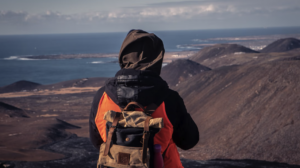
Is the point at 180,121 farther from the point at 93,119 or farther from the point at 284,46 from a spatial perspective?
the point at 284,46

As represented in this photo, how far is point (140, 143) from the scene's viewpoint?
238 cm

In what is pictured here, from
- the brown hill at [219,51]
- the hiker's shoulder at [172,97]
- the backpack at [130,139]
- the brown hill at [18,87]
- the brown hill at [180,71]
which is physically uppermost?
the hiker's shoulder at [172,97]

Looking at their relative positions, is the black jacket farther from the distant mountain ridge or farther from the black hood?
the distant mountain ridge

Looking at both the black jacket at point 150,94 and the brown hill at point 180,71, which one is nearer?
the black jacket at point 150,94

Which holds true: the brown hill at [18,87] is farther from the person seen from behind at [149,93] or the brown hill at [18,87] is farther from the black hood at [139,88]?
the black hood at [139,88]

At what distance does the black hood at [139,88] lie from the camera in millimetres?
2453

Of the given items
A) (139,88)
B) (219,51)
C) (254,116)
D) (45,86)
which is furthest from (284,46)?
(139,88)

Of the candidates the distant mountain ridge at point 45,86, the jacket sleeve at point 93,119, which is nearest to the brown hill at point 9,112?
the distant mountain ridge at point 45,86

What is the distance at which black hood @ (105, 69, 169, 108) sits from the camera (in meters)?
2.45

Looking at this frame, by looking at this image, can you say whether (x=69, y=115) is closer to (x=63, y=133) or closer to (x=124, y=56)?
(x=63, y=133)

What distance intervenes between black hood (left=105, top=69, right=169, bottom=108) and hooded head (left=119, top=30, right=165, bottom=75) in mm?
103

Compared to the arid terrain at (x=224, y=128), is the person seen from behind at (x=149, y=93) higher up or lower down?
higher up

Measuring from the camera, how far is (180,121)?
262cm

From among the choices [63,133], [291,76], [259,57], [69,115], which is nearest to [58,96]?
[69,115]
